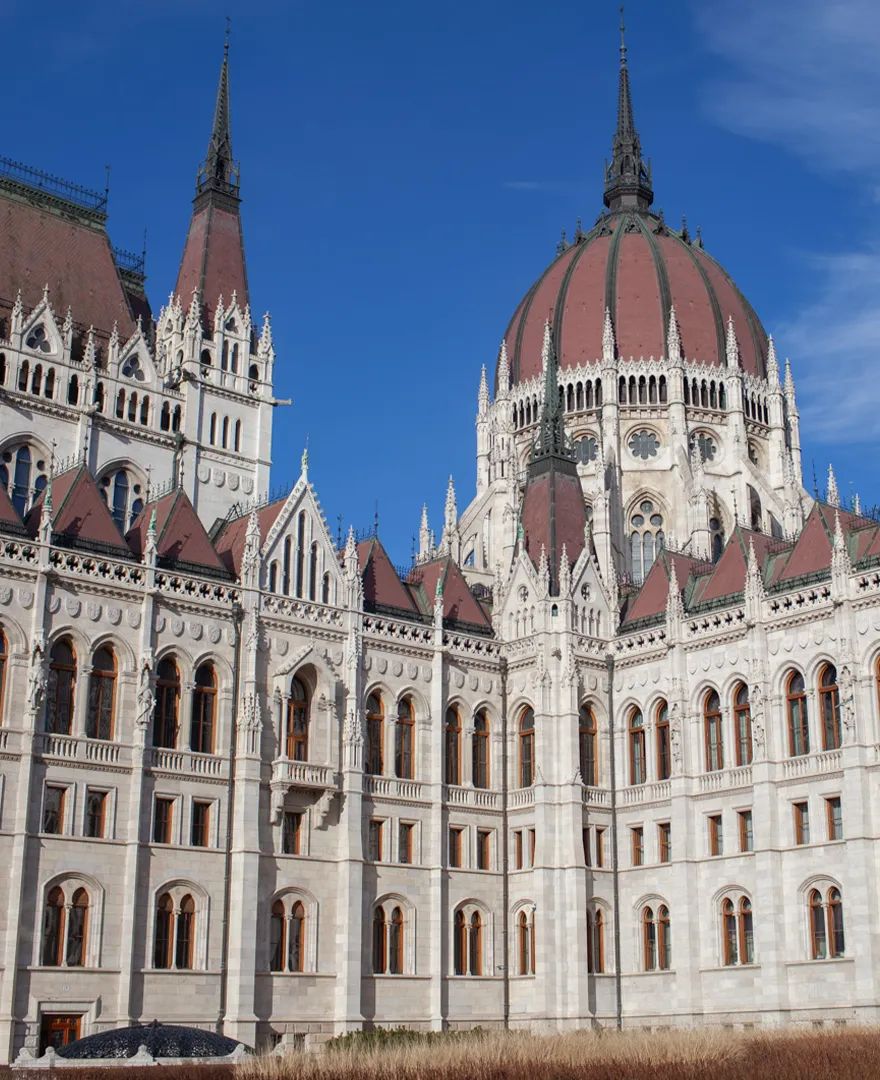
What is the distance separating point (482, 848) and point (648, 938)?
6.17 metres

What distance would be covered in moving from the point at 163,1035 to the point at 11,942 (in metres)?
10.4

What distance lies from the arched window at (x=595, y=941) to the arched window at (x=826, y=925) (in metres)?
7.95

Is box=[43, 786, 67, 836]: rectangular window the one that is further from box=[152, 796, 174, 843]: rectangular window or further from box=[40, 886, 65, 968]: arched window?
box=[152, 796, 174, 843]: rectangular window

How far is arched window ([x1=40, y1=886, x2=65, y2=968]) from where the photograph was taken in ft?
130

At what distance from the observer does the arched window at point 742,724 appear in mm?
46344

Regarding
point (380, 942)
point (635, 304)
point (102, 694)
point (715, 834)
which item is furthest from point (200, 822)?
point (635, 304)

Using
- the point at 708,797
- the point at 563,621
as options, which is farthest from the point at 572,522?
the point at 708,797

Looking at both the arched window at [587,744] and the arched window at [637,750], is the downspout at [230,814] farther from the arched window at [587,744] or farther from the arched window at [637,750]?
the arched window at [637,750]

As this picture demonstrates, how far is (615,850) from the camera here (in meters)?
49.9

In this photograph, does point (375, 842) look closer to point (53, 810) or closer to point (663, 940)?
point (663, 940)

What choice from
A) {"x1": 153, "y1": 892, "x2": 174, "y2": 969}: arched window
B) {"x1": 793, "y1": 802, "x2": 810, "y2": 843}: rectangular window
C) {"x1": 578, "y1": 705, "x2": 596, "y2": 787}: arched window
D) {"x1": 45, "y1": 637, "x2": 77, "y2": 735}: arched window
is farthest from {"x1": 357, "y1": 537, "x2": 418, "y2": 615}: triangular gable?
{"x1": 793, "y1": 802, "x2": 810, "y2": 843}: rectangular window

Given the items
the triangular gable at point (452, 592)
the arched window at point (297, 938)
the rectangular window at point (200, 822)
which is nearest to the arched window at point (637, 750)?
the triangular gable at point (452, 592)

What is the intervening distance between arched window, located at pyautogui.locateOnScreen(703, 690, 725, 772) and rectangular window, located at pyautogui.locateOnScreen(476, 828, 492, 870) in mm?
7950

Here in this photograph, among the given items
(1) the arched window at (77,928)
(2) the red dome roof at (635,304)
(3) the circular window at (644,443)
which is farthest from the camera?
(2) the red dome roof at (635,304)
